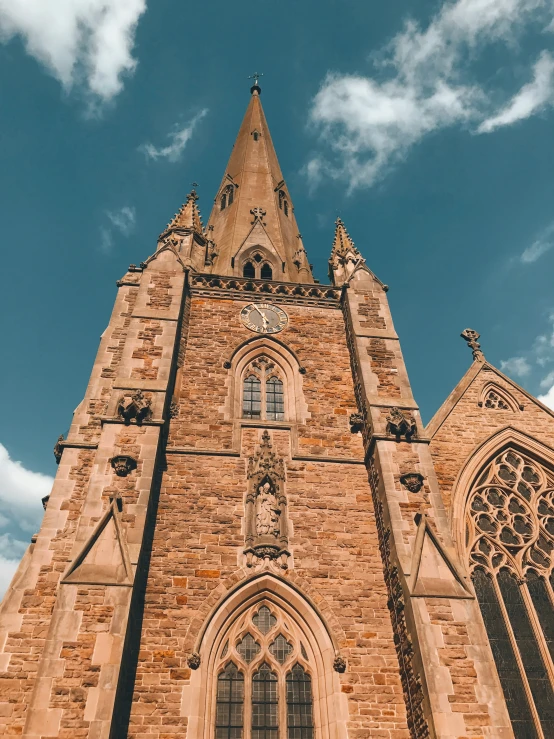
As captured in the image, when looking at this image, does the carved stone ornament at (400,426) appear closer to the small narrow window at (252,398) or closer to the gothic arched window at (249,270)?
the small narrow window at (252,398)

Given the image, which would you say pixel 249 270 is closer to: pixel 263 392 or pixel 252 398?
pixel 263 392

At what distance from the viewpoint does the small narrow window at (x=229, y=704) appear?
8.28 meters

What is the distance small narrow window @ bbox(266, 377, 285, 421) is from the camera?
12.8 metres

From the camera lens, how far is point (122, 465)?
9750mm

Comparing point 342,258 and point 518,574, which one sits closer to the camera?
point 518,574

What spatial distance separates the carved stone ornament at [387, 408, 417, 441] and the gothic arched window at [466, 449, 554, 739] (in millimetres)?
1853

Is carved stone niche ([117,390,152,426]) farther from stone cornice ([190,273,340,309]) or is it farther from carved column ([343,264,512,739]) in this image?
stone cornice ([190,273,340,309])

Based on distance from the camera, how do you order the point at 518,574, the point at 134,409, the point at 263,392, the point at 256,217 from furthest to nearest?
the point at 256,217 < the point at 263,392 < the point at 134,409 < the point at 518,574

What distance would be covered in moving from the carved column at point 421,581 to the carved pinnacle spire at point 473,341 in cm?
296

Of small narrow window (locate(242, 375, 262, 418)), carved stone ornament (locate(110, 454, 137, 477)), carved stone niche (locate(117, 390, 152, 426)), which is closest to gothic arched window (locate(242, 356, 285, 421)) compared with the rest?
small narrow window (locate(242, 375, 262, 418))

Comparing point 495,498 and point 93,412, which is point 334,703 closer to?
point 495,498

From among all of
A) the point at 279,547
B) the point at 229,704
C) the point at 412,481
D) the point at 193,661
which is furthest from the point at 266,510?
the point at 229,704

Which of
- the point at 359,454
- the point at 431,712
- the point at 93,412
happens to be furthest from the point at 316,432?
the point at 431,712

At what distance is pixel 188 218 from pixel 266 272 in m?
3.16
